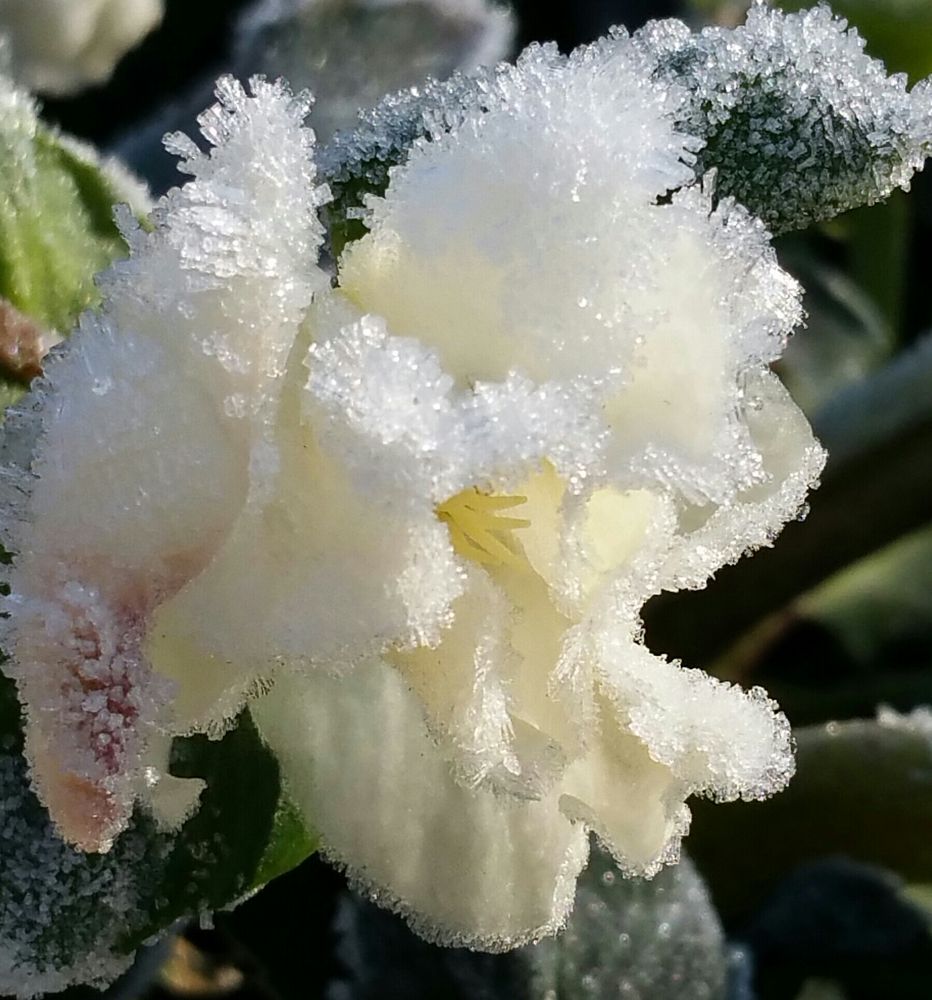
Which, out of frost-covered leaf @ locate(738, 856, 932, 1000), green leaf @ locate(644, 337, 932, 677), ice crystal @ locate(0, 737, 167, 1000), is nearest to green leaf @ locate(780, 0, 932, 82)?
green leaf @ locate(644, 337, 932, 677)

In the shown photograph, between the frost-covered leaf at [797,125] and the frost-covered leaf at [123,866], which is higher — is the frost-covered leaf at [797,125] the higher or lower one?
the higher one

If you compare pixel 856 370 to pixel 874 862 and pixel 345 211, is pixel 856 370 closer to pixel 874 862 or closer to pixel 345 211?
pixel 874 862

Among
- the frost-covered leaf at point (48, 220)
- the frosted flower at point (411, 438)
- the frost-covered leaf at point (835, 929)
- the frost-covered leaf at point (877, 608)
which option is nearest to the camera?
the frosted flower at point (411, 438)

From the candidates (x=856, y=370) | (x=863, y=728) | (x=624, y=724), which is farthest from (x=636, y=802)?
(x=856, y=370)

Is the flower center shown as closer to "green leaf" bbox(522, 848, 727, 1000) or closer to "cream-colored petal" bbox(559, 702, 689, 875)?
"cream-colored petal" bbox(559, 702, 689, 875)

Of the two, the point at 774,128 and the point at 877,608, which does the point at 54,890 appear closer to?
the point at 774,128

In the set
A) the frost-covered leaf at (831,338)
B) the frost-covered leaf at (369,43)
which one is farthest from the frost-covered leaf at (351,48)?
the frost-covered leaf at (831,338)

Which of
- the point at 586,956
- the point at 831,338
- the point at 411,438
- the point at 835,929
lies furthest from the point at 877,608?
the point at 411,438

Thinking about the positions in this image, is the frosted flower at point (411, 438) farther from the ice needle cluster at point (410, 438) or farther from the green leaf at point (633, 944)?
the green leaf at point (633, 944)
